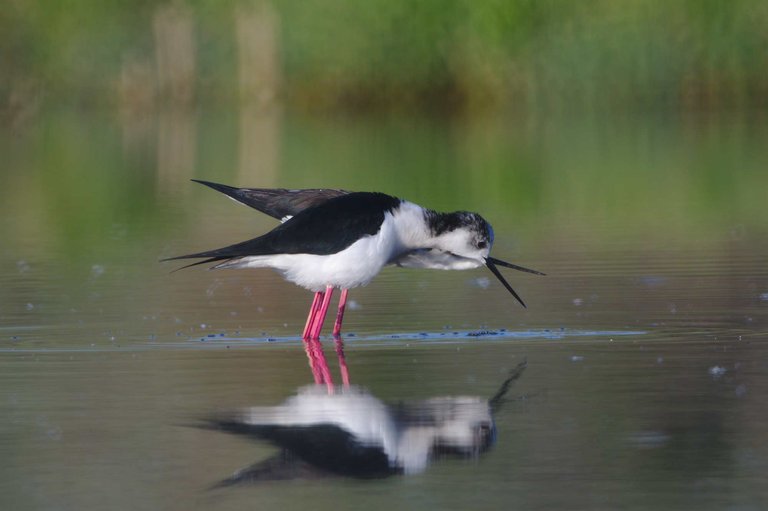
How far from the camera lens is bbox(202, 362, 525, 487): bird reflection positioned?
6305mm

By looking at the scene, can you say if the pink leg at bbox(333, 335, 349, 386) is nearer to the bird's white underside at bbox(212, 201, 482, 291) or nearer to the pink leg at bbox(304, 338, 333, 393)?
the pink leg at bbox(304, 338, 333, 393)

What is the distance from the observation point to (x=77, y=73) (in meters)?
43.5

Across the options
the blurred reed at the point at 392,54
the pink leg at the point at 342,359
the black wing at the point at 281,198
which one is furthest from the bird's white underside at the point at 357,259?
the blurred reed at the point at 392,54

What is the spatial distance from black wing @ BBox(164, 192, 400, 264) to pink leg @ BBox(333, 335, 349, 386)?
0.48 metres

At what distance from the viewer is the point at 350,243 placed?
9.55 m

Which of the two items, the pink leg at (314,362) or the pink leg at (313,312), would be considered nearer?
the pink leg at (314,362)

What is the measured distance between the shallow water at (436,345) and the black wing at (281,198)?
65 centimetres

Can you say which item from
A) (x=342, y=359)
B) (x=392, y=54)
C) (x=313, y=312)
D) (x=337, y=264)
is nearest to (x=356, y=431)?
(x=342, y=359)

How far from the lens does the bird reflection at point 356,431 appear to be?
248 inches

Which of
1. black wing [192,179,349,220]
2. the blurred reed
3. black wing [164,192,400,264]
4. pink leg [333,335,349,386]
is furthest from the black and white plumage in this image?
the blurred reed

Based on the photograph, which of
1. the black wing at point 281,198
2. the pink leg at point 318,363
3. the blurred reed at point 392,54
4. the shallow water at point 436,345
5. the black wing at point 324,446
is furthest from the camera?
the blurred reed at point 392,54

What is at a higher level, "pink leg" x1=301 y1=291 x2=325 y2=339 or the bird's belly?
the bird's belly

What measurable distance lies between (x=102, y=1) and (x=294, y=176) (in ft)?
74.2

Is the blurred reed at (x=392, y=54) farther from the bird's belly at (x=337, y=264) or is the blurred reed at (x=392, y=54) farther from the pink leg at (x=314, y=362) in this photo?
the pink leg at (x=314, y=362)
